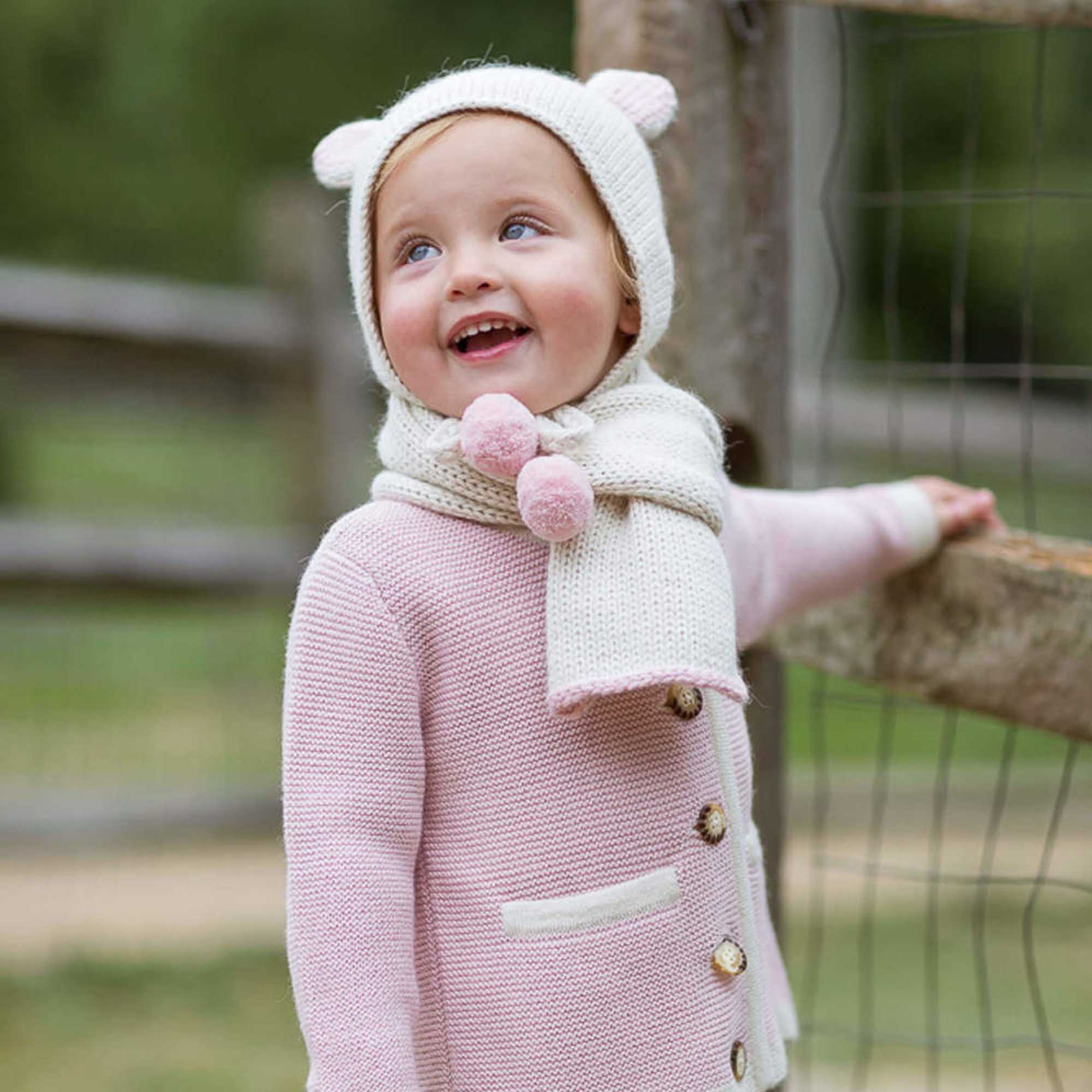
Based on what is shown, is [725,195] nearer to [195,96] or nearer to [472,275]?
[472,275]

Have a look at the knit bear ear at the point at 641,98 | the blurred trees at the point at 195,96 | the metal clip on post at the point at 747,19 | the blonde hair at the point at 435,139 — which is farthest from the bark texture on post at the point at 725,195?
the blurred trees at the point at 195,96

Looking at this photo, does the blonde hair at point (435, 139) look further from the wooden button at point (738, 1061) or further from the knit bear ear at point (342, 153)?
the wooden button at point (738, 1061)

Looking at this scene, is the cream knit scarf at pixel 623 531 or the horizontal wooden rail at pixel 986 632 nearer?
the cream knit scarf at pixel 623 531

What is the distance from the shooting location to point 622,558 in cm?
150

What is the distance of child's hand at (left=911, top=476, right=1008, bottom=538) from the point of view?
2.01 meters

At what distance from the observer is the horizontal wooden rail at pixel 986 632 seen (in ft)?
6.12

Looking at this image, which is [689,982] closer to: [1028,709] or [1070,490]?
[1028,709]

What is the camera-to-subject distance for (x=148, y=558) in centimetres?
412

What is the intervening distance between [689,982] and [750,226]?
1.01m

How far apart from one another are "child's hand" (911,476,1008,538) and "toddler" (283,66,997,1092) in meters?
0.52

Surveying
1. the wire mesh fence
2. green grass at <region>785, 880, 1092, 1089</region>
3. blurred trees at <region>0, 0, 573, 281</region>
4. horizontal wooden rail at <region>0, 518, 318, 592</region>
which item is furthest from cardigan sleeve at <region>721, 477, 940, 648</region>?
blurred trees at <region>0, 0, 573, 281</region>

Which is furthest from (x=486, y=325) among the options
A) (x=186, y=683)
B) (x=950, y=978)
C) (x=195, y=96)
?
(x=195, y=96)

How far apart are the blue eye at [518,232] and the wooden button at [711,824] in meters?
0.56

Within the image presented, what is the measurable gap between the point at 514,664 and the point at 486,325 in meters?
0.31
